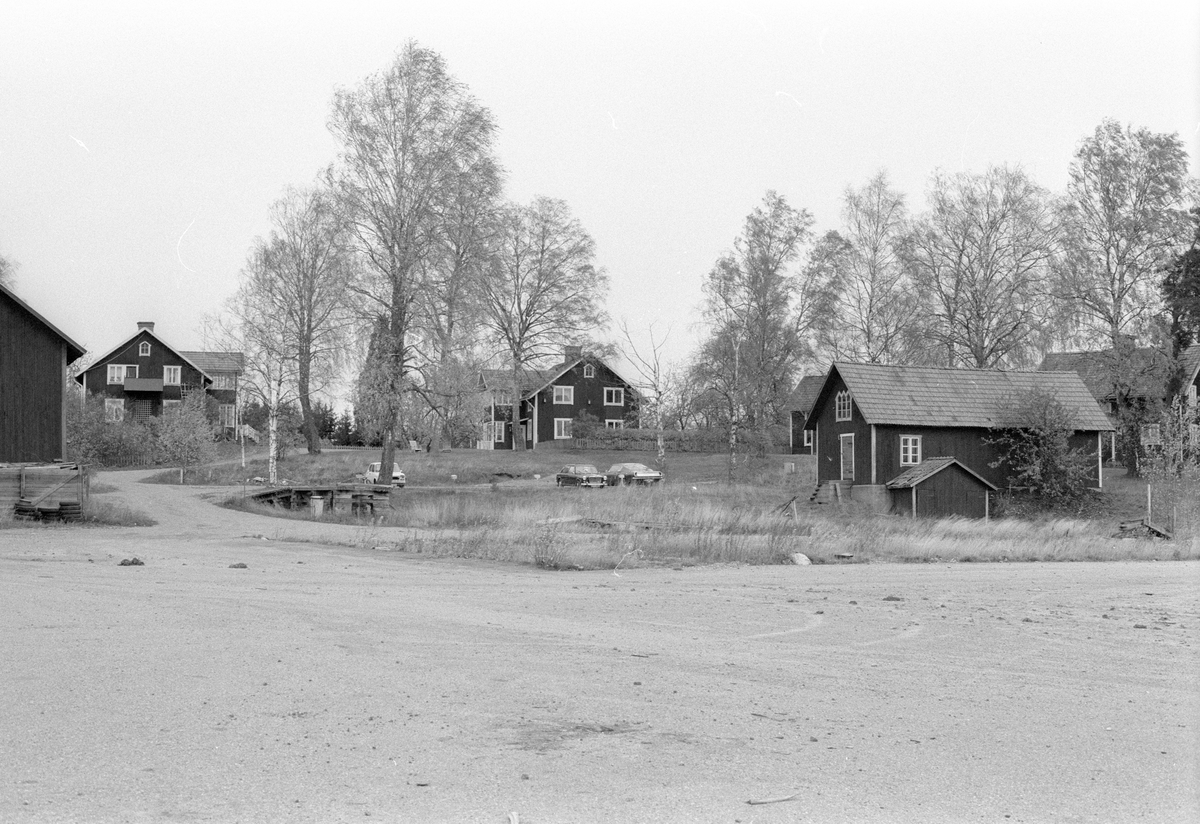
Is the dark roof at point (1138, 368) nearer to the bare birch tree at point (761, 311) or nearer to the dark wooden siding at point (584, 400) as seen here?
the bare birch tree at point (761, 311)

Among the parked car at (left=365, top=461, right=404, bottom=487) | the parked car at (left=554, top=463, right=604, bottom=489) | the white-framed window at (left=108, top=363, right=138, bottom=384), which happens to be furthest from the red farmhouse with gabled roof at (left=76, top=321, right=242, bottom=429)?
the parked car at (left=554, top=463, right=604, bottom=489)

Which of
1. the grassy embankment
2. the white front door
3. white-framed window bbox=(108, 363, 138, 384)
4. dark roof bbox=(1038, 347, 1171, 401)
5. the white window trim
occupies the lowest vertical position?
the grassy embankment

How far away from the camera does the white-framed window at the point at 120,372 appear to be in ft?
272

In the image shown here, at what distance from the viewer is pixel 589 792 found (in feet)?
21.7

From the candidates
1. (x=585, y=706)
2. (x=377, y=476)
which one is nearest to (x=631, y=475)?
(x=377, y=476)

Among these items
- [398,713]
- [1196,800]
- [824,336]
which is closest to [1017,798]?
[1196,800]

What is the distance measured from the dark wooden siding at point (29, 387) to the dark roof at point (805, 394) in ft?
170

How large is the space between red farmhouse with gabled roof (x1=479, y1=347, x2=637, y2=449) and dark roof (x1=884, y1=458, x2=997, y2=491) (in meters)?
34.2

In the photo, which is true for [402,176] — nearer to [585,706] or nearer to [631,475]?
[631,475]

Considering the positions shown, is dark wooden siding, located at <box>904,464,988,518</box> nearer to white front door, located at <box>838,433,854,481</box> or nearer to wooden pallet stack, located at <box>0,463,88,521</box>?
white front door, located at <box>838,433,854,481</box>

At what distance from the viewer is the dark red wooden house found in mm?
36875

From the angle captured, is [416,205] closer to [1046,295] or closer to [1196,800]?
[1046,295]

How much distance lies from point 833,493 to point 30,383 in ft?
95.3

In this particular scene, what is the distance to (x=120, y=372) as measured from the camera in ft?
273
